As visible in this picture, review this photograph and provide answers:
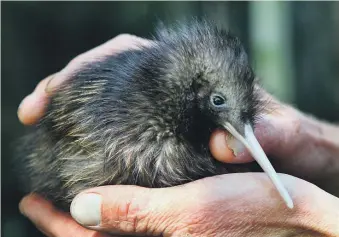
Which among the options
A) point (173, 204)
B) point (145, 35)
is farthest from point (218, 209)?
point (145, 35)

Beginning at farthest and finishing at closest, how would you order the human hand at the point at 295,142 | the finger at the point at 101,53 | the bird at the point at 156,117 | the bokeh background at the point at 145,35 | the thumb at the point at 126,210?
the bokeh background at the point at 145,35, the human hand at the point at 295,142, the finger at the point at 101,53, the bird at the point at 156,117, the thumb at the point at 126,210

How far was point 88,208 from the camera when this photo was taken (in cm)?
167

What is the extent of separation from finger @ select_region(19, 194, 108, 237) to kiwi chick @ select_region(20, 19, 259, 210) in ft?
0.29

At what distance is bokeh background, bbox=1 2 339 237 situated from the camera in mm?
3160

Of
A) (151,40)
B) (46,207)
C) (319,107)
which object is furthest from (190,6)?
(46,207)

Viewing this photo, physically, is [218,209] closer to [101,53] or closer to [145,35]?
[101,53]

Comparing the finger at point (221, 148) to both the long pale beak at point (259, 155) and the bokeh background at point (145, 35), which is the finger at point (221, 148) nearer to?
the long pale beak at point (259, 155)

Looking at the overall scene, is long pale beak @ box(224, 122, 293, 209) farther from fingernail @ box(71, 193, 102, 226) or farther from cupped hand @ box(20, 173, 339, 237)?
fingernail @ box(71, 193, 102, 226)

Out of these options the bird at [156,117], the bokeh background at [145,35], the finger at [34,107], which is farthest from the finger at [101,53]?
the bokeh background at [145,35]

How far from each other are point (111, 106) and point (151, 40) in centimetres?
30

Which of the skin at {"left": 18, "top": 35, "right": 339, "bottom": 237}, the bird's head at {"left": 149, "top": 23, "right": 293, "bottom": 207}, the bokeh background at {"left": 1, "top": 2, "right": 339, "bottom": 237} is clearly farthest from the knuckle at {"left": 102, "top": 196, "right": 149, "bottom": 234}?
the bokeh background at {"left": 1, "top": 2, "right": 339, "bottom": 237}

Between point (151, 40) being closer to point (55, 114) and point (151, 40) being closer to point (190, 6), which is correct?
point (55, 114)

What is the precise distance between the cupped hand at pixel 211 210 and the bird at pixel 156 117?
0.34 ft

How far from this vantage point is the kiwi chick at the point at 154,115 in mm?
1780
